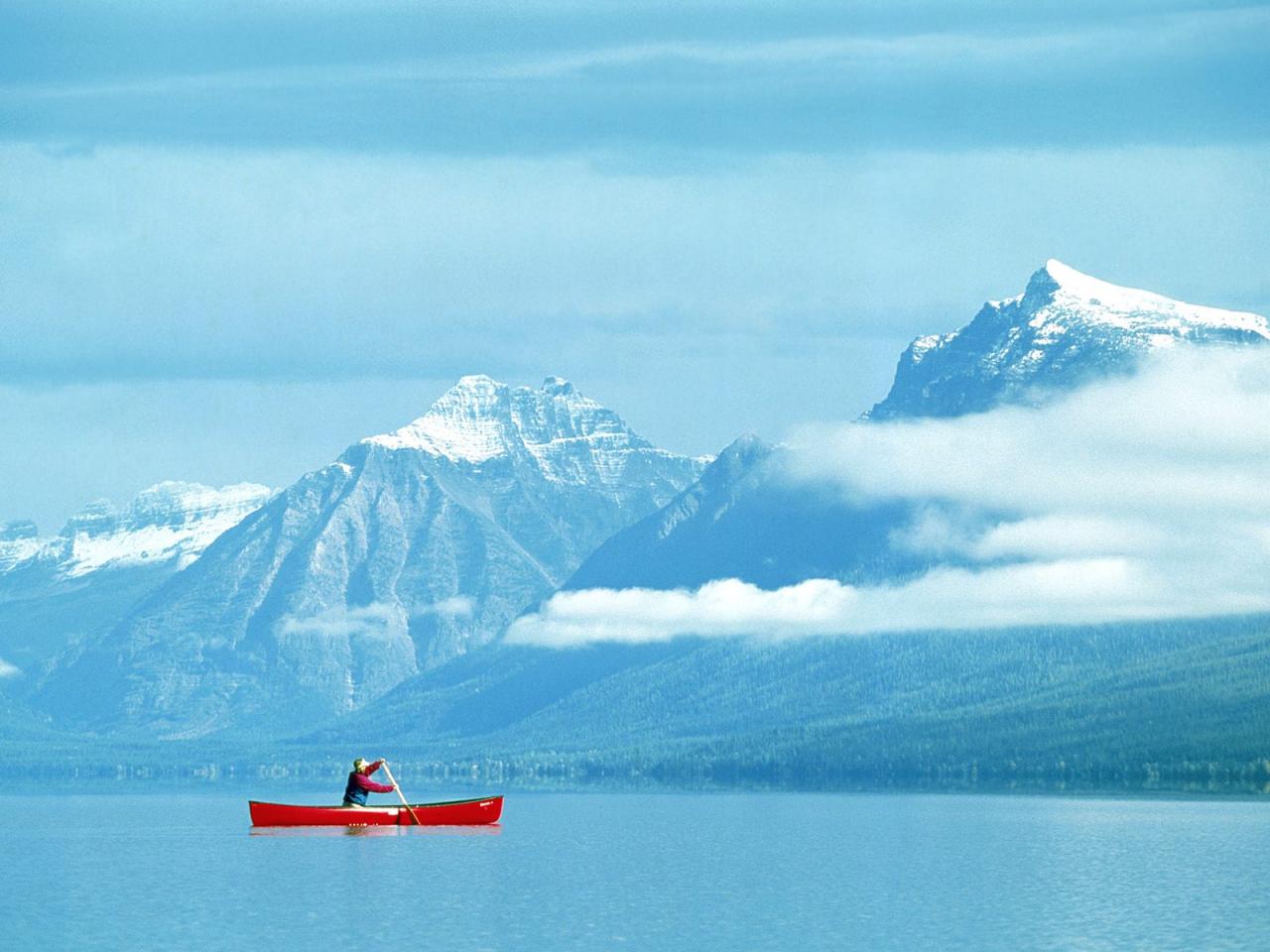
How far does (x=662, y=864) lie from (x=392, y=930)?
2055 inches

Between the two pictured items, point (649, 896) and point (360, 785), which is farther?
point (360, 785)

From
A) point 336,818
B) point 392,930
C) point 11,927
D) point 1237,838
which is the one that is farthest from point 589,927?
point 1237,838

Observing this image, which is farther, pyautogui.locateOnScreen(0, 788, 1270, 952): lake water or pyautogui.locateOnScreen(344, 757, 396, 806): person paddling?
pyautogui.locateOnScreen(344, 757, 396, 806): person paddling

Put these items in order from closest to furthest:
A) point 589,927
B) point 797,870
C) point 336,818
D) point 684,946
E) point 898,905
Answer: point 684,946 < point 589,927 < point 898,905 < point 797,870 < point 336,818

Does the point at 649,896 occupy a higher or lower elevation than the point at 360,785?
lower

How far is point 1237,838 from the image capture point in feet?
639

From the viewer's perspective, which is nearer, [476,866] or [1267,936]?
[1267,936]

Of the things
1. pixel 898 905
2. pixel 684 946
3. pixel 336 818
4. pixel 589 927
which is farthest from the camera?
pixel 336 818

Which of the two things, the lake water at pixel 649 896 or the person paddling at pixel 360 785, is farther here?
the person paddling at pixel 360 785

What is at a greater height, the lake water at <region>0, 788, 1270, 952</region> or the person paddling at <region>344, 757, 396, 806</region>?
the person paddling at <region>344, 757, 396, 806</region>

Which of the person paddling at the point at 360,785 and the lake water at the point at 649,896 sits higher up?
the person paddling at the point at 360,785

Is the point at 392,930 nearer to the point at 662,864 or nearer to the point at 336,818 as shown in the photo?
the point at 662,864

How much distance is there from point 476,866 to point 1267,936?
64015 mm

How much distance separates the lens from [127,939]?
4496 inches
